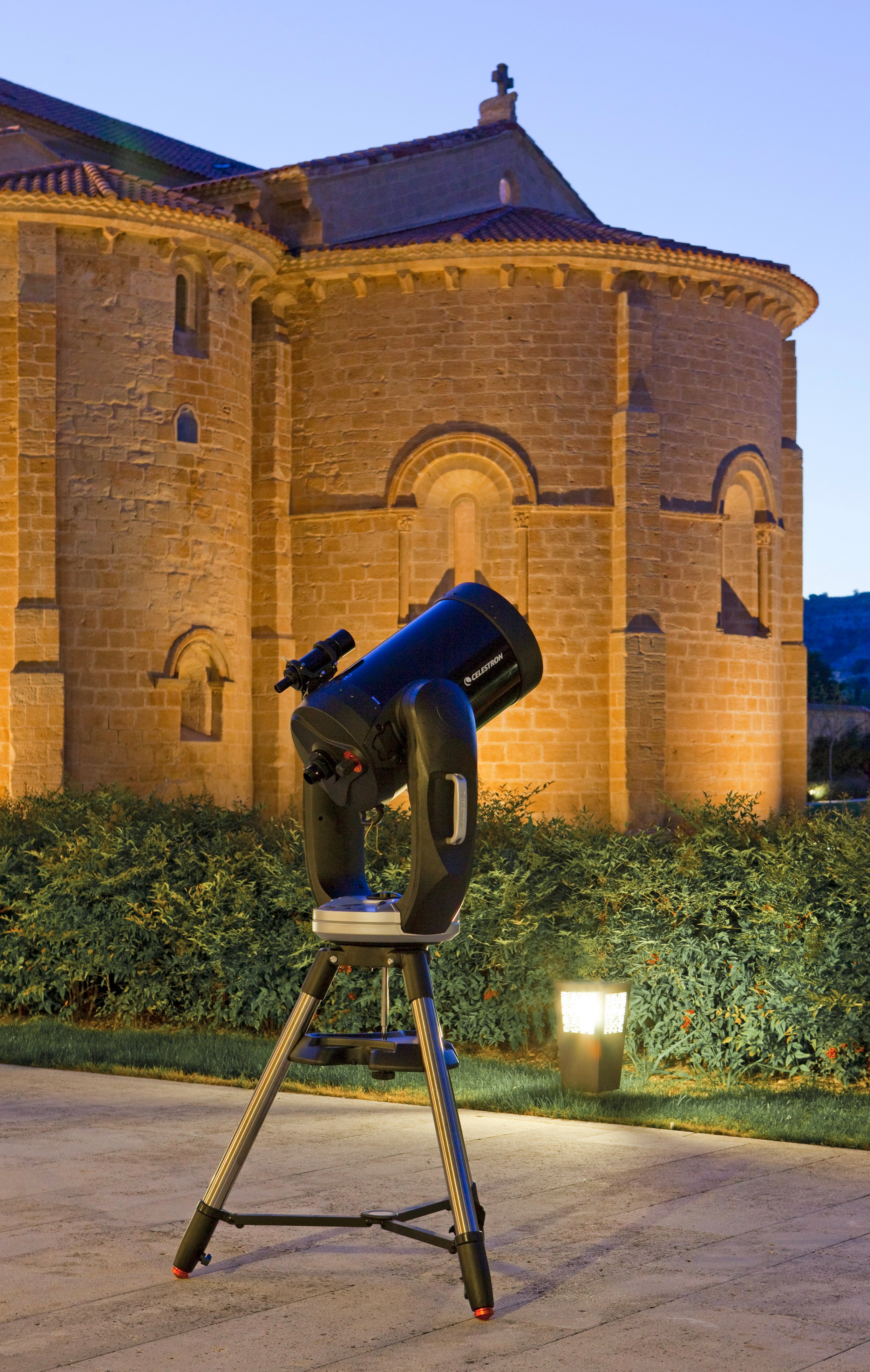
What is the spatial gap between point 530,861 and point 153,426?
14.0 meters

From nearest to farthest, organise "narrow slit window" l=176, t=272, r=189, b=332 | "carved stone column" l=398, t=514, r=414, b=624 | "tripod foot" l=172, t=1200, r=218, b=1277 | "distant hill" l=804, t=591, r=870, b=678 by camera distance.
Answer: "tripod foot" l=172, t=1200, r=218, b=1277 < "narrow slit window" l=176, t=272, r=189, b=332 < "carved stone column" l=398, t=514, r=414, b=624 < "distant hill" l=804, t=591, r=870, b=678

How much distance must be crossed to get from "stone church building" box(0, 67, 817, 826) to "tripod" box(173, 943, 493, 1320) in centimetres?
1630

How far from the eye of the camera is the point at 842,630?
14762cm

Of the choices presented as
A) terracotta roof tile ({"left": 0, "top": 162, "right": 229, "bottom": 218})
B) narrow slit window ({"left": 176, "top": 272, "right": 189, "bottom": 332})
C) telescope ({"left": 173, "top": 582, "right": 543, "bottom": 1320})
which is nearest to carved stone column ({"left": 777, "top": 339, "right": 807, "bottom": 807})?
narrow slit window ({"left": 176, "top": 272, "right": 189, "bottom": 332})

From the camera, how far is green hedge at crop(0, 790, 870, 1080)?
8094 millimetres

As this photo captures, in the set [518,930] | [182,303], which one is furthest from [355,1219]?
[182,303]

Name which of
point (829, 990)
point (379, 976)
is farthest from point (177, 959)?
point (829, 990)

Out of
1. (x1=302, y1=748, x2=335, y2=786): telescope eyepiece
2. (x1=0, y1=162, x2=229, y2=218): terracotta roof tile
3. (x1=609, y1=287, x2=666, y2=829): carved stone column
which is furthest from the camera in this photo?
(x1=609, y1=287, x2=666, y2=829): carved stone column

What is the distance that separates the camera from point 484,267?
2277cm

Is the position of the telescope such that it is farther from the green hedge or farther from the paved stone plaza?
the green hedge

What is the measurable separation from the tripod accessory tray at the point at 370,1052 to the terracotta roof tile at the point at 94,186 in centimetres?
1820

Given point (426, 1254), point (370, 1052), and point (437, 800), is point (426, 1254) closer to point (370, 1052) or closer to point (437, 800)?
point (370, 1052)

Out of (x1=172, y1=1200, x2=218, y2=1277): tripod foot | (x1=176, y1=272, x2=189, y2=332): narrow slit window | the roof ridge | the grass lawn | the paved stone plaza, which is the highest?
the roof ridge

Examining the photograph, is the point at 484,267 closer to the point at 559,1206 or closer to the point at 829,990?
the point at 829,990
